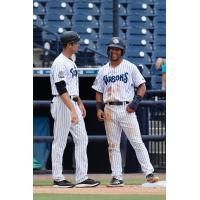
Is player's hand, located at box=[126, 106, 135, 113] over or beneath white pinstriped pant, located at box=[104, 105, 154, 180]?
Result: over

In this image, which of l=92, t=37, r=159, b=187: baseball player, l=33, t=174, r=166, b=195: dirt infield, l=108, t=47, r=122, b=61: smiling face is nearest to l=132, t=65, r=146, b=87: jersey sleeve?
l=92, t=37, r=159, b=187: baseball player

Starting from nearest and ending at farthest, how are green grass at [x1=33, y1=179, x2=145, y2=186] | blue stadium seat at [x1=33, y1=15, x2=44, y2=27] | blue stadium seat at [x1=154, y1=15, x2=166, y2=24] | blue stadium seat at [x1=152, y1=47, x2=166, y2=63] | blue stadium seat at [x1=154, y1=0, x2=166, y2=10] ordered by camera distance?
green grass at [x1=33, y1=179, x2=145, y2=186] < blue stadium seat at [x1=152, y1=47, x2=166, y2=63] < blue stadium seat at [x1=33, y1=15, x2=44, y2=27] < blue stadium seat at [x1=154, y1=15, x2=166, y2=24] < blue stadium seat at [x1=154, y1=0, x2=166, y2=10]

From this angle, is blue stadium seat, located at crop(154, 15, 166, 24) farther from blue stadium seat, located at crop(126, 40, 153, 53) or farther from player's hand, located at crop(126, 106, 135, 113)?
player's hand, located at crop(126, 106, 135, 113)

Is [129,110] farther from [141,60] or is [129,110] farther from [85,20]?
[85,20]

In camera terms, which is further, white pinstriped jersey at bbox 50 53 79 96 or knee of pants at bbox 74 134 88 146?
knee of pants at bbox 74 134 88 146

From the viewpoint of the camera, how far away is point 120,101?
8727mm

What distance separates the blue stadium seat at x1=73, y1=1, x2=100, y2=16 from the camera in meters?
17.2

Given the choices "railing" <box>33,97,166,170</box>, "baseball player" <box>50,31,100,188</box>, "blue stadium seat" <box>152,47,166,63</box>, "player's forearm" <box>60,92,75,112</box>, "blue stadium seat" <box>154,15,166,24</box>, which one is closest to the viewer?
"player's forearm" <box>60,92,75,112</box>

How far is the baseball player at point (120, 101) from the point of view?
866 cm

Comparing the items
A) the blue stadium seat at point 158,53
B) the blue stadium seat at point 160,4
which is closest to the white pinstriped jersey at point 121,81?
the blue stadium seat at point 158,53

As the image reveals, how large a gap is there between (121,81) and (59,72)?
0.71 m

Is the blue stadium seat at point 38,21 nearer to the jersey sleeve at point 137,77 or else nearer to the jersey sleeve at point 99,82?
the jersey sleeve at point 99,82

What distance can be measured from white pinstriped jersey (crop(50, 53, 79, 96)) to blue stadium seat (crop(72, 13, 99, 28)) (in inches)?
331
